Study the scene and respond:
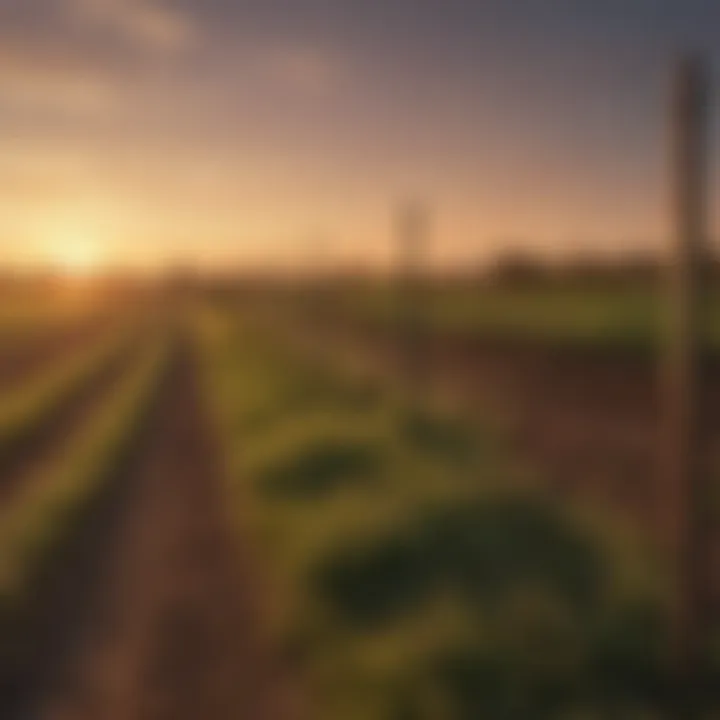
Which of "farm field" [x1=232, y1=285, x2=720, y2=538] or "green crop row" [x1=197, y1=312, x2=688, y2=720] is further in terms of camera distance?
"farm field" [x1=232, y1=285, x2=720, y2=538]

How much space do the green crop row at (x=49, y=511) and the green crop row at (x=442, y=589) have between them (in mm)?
1041

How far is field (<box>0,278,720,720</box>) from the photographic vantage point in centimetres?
297

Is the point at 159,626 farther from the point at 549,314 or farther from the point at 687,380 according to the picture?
the point at 549,314

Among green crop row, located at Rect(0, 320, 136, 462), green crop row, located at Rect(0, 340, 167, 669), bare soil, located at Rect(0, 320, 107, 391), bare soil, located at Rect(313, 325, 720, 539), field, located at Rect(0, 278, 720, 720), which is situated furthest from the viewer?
bare soil, located at Rect(0, 320, 107, 391)

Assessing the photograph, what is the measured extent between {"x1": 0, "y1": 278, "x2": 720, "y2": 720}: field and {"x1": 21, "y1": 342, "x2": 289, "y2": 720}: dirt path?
0.04 feet

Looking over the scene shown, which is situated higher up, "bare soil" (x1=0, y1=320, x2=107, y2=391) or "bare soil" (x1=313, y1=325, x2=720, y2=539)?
"bare soil" (x1=0, y1=320, x2=107, y2=391)

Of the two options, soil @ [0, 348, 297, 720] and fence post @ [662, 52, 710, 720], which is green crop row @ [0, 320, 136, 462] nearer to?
soil @ [0, 348, 297, 720]

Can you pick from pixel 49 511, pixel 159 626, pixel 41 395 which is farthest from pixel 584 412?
pixel 159 626

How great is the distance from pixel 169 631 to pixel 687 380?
2.42m

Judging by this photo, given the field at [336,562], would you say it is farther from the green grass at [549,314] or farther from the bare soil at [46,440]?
the green grass at [549,314]

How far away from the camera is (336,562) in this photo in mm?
3807

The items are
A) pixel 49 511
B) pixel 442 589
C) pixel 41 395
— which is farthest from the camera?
pixel 41 395

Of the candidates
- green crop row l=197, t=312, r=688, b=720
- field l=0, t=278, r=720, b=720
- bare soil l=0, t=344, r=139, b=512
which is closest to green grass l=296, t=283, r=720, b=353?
field l=0, t=278, r=720, b=720

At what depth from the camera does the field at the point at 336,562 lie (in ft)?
9.73
